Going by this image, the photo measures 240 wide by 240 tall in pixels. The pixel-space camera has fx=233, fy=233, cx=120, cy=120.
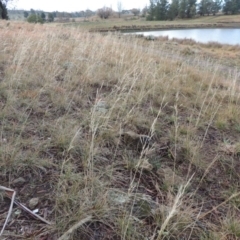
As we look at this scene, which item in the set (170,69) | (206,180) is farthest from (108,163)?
(170,69)

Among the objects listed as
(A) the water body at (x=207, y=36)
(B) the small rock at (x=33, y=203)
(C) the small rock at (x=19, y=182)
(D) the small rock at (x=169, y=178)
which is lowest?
(A) the water body at (x=207, y=36)

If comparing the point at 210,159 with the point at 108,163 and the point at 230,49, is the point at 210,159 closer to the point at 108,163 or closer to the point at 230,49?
the point at 108,163

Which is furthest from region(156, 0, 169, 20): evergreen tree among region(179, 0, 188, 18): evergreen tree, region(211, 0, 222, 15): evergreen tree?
region(211, 0, 222, 15): evergreen tree

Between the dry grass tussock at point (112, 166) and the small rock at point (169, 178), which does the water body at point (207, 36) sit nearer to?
the dry grass tussock at point (112, 166)

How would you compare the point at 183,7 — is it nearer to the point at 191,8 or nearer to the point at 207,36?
the point at 191,8

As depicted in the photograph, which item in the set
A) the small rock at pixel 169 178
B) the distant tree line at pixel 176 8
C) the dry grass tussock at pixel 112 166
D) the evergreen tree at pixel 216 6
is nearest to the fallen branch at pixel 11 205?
the dry grass tussock at pixel 112 166

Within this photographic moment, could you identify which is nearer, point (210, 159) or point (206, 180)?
point (206, 180)

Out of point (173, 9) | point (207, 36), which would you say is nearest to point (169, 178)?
point (207, 36)

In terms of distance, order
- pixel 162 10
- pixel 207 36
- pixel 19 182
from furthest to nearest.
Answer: pixel 162 10, pixel 207 36, pixel 19 182

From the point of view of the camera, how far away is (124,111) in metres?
2.36

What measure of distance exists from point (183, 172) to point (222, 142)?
29.0 inches

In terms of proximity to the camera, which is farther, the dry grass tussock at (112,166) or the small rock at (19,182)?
the small rock at (19,182)

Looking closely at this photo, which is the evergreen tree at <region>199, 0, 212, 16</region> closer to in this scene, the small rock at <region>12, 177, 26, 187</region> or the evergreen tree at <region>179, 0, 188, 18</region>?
the evergreen tree at <region>179, 0, 188, 18</region>

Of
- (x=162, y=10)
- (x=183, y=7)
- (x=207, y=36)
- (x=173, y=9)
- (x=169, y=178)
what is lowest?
(x=207, y=36)
